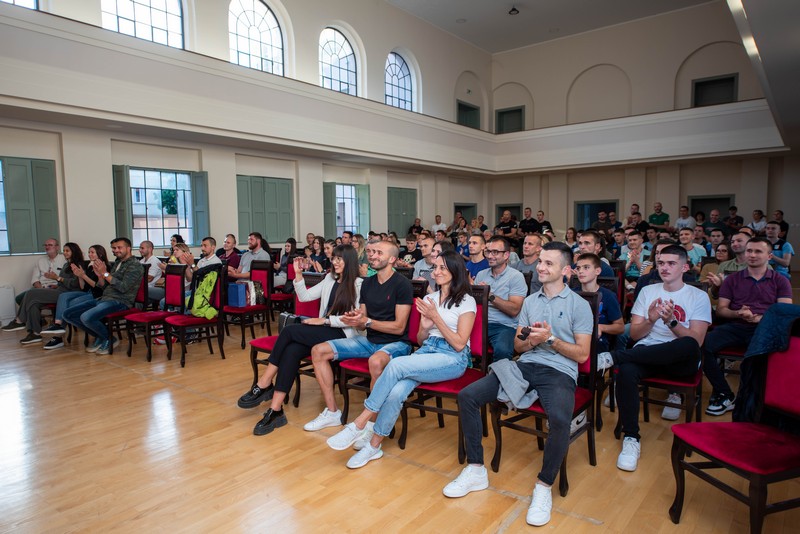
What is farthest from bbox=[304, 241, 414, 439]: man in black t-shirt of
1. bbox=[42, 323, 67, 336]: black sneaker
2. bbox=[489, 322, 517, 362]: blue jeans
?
bbox=[42, 323, 67, 336]: black sneaker

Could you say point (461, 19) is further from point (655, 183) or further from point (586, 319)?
point (586, 319)

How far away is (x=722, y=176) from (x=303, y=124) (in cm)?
1011

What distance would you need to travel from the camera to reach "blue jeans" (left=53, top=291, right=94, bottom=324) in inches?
222

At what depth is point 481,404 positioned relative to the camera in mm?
2545

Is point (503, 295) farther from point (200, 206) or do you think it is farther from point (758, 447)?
point (200, 206)

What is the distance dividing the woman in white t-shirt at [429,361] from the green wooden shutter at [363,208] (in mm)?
8947

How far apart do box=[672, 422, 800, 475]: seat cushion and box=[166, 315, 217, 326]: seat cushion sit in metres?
4.11

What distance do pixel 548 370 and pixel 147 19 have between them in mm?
8165

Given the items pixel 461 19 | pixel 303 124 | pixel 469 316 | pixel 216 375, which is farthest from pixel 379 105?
pixel 469 316

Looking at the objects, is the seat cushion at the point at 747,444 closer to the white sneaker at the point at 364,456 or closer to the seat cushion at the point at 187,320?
the white sneaker at the point at 364,456

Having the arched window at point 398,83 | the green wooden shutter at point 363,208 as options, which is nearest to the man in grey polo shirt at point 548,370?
the green wooden shutter at point 363,208

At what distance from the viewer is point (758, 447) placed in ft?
6.50

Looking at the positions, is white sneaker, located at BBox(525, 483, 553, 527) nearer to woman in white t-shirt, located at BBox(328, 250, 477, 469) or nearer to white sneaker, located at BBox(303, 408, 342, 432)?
woman in white t-shirt, located at BBox(328, 250, 477, 469)

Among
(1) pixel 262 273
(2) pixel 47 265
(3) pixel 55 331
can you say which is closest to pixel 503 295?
(1) pixel 262 273
